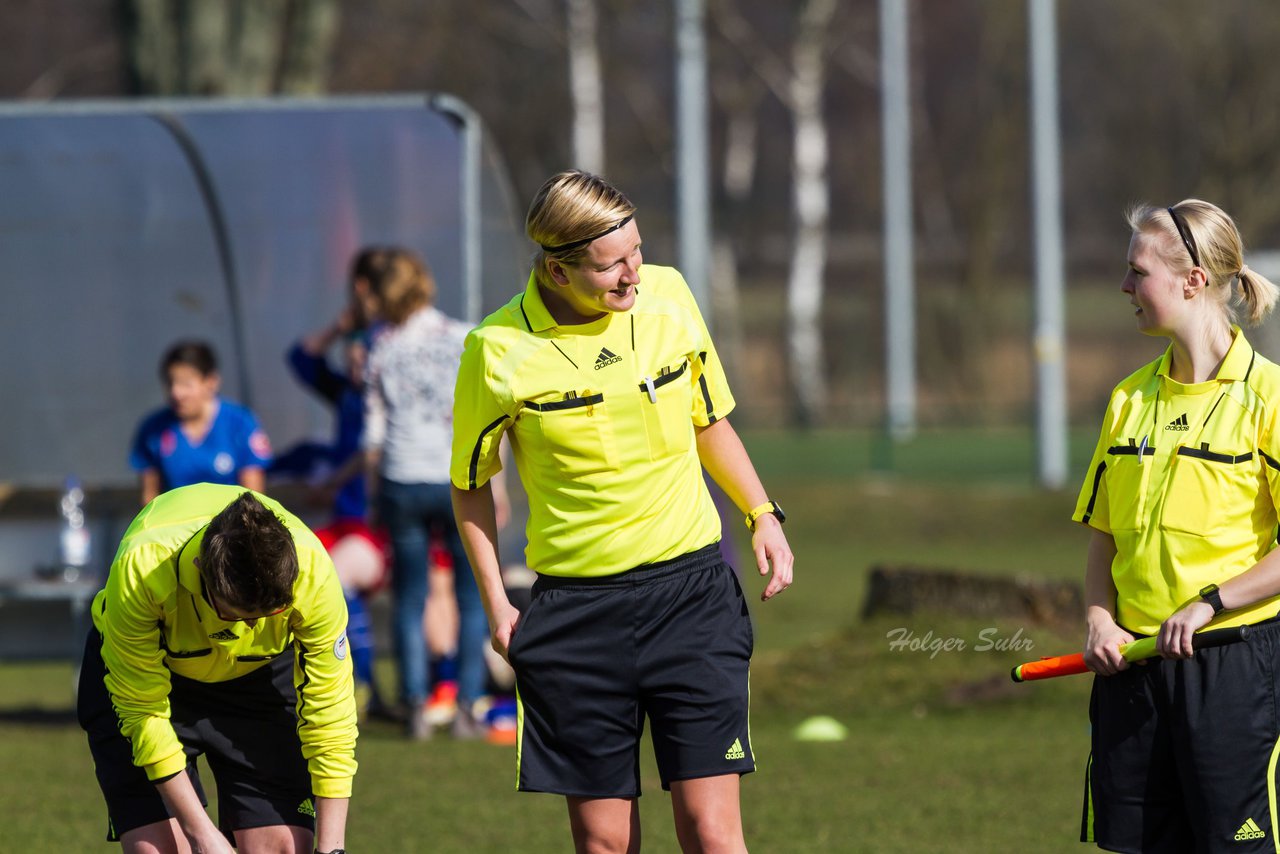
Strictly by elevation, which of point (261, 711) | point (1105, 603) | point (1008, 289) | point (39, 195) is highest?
point (39, 195)

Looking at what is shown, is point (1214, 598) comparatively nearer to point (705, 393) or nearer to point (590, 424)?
point (705, 393)

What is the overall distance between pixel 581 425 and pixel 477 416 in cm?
25

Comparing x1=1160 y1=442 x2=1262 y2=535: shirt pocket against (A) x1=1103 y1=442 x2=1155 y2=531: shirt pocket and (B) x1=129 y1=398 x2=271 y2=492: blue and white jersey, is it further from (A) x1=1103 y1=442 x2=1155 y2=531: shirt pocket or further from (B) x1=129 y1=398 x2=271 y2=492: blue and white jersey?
(B) x1=129 y1=398 x2=271 y2=492: blue and white jersey

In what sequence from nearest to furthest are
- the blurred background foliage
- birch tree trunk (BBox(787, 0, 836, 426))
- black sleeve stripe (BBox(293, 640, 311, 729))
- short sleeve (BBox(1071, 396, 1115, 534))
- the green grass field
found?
short sleeve (BBox(1071, 396, 1115, 534)) < black sleeve stripe (BBox(293, 640, 311, 729)) < the green grass field < birch tree trunk (BBox(787, 0, 836, 426)) < the blurred background foliage

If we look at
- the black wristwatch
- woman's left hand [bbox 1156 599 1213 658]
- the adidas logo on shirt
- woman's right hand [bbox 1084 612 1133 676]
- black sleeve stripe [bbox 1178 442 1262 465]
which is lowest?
the adidas logo on shirt

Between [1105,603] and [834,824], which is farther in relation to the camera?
[834,824]

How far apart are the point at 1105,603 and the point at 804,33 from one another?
99.9 feet

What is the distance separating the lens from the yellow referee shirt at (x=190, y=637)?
4.13 m

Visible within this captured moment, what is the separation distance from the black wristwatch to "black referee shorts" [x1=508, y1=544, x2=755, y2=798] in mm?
1078

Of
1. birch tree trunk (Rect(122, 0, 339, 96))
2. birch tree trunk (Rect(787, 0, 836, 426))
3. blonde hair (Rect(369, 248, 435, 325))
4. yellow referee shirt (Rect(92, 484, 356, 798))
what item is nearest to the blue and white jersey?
blonde hair (Rect(369, 248, 435, 325))

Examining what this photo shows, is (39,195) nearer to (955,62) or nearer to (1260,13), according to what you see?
(1260,13)

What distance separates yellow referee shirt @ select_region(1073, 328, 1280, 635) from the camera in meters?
3.94

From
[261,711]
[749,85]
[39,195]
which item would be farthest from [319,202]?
[749,85]

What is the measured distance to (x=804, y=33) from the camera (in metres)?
33.5
